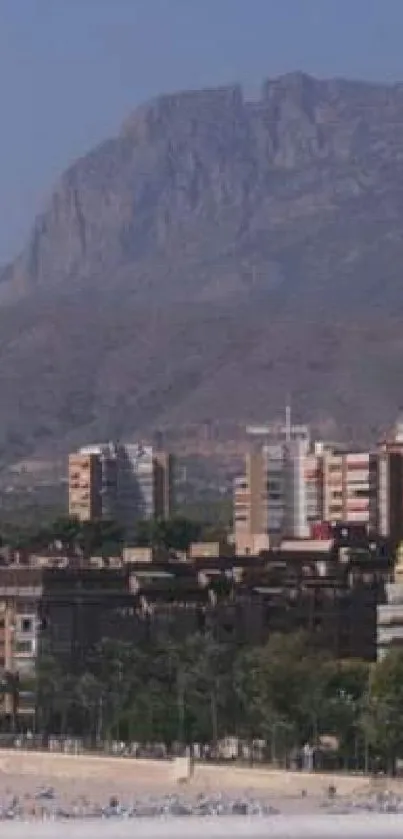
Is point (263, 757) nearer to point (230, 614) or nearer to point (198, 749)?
point (198, 749)

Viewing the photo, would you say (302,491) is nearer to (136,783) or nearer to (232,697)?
(232,697)

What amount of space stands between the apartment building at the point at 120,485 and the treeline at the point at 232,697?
6198 centimetres

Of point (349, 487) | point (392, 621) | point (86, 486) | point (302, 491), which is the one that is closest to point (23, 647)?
point (392, 621)

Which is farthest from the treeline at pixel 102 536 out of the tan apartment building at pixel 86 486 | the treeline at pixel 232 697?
the treeline at pixel 232 697

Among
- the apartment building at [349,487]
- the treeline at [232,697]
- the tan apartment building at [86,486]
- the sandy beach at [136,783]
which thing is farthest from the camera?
the tan apartment building at [86,486]

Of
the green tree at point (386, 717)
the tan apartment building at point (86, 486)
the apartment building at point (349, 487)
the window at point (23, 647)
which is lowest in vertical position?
the green tree at point (386, 717)

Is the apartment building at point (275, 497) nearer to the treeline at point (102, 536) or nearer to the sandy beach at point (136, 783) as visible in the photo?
the treeline at point (102, 536)

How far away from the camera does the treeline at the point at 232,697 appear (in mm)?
46281

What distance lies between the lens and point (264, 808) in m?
37.0

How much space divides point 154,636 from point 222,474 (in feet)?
379

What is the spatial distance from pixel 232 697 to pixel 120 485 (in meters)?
70.5

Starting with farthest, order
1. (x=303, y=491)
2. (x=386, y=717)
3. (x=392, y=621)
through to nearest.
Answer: (x=303, y=491), (x=392, y=621), (x=386, y=717)

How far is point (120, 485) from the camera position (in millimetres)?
122188

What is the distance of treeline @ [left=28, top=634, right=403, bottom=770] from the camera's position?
46.3 metres
